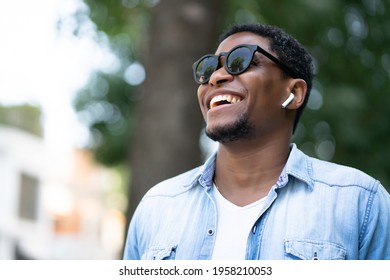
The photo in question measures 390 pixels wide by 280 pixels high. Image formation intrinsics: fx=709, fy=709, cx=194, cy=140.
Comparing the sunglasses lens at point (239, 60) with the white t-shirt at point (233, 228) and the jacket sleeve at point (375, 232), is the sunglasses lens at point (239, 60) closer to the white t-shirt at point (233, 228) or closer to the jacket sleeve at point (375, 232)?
the white t-shirt at point (233, 228)

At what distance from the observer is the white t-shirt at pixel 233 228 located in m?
2.83

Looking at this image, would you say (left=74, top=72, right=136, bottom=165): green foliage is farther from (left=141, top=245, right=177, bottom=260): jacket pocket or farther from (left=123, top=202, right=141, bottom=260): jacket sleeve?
(left=141, top=245, right=177, bottom=260): jacket pocket

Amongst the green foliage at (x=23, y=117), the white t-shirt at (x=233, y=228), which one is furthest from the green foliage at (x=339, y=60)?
the white t-shirt at (x=233, y=228)

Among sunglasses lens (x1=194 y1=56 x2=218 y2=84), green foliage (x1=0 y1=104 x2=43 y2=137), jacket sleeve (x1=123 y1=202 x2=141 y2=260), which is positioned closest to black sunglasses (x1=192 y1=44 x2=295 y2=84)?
sunglasses lens (x1=194 y1=56 x2=218 y2=84)

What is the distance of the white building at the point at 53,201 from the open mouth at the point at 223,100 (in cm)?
1227

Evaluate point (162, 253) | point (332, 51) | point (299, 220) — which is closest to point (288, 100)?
point (299, 220)

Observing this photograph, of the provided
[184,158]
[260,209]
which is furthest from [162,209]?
[184,158]

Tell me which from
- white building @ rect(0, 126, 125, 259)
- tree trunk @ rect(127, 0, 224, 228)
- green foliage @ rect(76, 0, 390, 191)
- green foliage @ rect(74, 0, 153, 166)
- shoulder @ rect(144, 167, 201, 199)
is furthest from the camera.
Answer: white building @ rect(0, 126, 125, 259)

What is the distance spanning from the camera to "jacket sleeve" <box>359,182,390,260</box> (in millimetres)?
2754

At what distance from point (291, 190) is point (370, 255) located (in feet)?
1.33

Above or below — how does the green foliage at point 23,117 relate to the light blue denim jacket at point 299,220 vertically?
above

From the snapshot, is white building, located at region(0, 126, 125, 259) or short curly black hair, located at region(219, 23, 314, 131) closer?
short curly black hair, located at region(219, 23, 314, 131)

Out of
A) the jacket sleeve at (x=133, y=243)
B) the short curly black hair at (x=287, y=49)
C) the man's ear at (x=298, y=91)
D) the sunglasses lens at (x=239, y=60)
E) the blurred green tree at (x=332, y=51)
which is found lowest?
the jacket sleeve at (x=133, y=243)

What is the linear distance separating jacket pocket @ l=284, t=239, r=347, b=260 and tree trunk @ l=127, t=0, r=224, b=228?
358 cm
